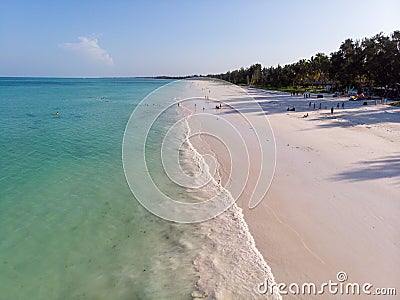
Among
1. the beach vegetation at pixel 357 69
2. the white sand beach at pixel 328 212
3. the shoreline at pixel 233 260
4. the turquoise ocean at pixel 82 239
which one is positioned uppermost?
the beach vegetation at pixel 357 69

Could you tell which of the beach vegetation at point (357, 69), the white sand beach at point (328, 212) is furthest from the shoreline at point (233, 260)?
the beach vegetation at point (357, 69)

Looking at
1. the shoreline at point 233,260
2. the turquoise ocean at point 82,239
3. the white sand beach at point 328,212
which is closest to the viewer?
the shoreline at point 233,260

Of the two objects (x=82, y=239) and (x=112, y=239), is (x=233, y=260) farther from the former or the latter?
(x=82, y=239)

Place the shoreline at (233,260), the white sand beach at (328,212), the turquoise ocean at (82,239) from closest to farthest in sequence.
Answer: the shoreline at (233,260) < the white sand beach at (328,212) < the turquoise ocean at (82,239)

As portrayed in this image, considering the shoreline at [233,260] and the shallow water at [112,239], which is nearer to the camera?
the shoreline at [233,260]

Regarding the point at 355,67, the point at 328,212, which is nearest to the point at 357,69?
the point at 355,67

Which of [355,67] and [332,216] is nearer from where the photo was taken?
[332,216]

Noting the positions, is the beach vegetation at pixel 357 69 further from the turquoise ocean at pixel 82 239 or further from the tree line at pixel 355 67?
the turquoise ocean at pixel 82 239

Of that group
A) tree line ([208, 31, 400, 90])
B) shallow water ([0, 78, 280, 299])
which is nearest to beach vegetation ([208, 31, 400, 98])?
tree line ([208, 31, 400, 90])

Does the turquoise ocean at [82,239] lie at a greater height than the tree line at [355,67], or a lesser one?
lesser
